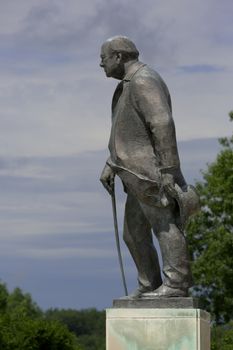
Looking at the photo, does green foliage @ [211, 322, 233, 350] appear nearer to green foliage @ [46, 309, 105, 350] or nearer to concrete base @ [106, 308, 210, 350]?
concrete base @ [106, 308, 210, 350]

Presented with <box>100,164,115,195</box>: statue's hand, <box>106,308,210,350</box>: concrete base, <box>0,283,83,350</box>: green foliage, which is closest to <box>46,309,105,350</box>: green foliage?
<box>0,283,83,350</box>: green foliage

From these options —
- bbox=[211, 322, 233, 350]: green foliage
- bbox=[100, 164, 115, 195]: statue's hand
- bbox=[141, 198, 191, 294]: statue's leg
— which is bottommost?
bbox=[141, 198, 191, 294]: statue's leg

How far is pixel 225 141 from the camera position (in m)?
51.1

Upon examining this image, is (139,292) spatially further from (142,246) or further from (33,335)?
(33,335)

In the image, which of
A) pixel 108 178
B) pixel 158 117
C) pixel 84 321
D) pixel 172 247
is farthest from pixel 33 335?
pixel 84 321

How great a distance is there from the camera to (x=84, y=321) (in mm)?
155875

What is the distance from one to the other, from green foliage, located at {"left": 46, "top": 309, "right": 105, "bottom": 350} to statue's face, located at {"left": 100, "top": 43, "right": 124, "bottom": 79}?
123m

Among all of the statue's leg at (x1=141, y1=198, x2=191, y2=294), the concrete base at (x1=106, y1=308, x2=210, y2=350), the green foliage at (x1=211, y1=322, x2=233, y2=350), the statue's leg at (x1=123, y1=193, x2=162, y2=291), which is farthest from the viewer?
the green foliage at (x1=211, y1=322, x2=233, y2=350)

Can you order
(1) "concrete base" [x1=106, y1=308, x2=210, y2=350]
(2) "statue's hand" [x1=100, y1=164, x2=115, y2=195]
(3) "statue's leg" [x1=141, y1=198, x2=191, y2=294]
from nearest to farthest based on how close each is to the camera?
1. (1) "concrete base" [x1=106, y1=308, x2=210, y2=350]
2. (3) "statue's leg" [x1=141, y1=198, x2=191, y2=294]
3. (2) "statue's hand" [x1=100, y1=164, x2=115, y2=195]

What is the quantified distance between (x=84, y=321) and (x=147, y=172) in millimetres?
140789

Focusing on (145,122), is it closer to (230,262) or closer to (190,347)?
(190,347)

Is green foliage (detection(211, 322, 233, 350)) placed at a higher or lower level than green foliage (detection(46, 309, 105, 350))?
lower

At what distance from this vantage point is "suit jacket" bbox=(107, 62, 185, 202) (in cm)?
1614

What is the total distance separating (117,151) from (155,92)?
0.94m
